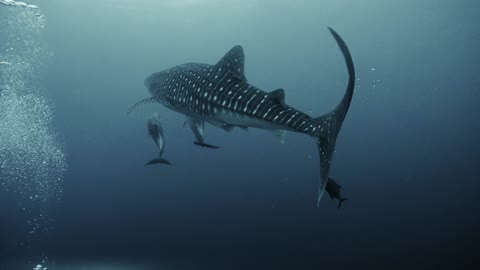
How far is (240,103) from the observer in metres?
3.97

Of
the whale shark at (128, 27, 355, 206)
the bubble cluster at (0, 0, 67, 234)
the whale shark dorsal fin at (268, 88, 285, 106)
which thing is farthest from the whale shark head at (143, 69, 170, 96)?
the bubble cluster at (0, 0, 67, 234)

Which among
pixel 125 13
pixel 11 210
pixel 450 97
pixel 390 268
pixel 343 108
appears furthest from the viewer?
pixel 450 97

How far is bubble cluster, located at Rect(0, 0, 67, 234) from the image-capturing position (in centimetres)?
2061

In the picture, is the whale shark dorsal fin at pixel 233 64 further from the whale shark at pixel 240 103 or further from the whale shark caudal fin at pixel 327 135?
the whale shark caudal fin at pixel 327 135

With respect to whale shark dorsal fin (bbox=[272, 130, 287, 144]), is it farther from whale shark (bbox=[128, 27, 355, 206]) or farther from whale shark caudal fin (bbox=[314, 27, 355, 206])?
whale shark caudal fin (bbox=[314, 27, 355, 206])

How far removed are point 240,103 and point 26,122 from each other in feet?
66.0

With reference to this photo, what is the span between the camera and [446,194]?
25.7 meters

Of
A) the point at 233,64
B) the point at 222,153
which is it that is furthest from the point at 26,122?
the point at 233,64

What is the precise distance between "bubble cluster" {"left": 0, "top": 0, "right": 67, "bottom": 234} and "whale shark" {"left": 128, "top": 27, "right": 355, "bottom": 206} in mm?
18251

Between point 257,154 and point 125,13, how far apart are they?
13.6 meters

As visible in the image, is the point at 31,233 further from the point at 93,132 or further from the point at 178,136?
the point at 178,136

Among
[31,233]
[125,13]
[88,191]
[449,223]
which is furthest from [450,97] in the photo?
[31,233]

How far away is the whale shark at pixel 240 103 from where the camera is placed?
11.0ft

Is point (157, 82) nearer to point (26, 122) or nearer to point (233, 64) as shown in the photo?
point (233, 64)
